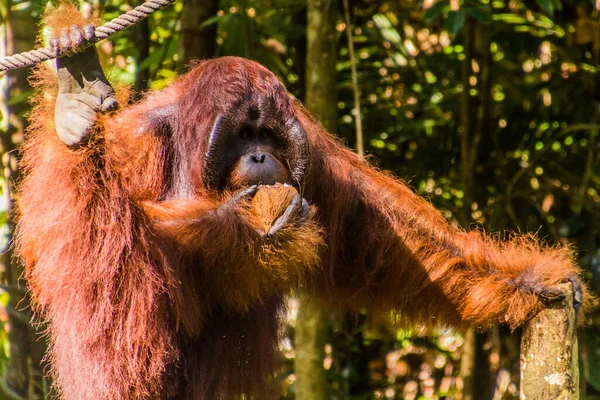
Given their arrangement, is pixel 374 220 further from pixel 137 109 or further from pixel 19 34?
pixel 19 34

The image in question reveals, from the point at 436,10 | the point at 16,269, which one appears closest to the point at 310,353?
the point at 16,269

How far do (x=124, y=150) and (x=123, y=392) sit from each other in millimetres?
825

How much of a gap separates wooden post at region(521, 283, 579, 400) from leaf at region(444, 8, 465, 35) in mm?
1470

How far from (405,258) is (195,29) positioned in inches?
80.3

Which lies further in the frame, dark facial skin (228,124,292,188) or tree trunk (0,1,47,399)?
tree trunk (0,1,47,399)

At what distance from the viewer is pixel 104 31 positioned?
2.21 meters

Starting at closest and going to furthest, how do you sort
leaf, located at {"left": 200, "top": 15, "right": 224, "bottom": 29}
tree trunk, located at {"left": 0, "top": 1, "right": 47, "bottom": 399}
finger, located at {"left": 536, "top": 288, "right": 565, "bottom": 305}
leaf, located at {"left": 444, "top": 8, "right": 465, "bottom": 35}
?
finger, located at {"left": 536, "top": 288, "right": 565, "bottom": 305}, tree trunk, located at {"left": 0, "top": 1, "right": 47, "bottom": 399}, leaf, located at {"left": 444, "top": 8, "right": 465, "bottom": 35}, leaf, located at {"left": 200, "top": 15, "right": 224, "bottom": 29}

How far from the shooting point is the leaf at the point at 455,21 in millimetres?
3627

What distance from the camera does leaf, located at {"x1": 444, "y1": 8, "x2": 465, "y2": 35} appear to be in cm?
363

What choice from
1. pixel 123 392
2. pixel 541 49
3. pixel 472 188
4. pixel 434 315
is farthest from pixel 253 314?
pixel 541 49

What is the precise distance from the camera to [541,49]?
556 cm

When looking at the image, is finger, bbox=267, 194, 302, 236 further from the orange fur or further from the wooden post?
the wooden post

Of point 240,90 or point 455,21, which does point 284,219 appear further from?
point 455,21

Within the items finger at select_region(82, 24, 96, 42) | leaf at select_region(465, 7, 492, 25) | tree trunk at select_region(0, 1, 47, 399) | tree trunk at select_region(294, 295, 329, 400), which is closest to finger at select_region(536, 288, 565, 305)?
tree trunk at select_region(294, 295, 329, 400)
